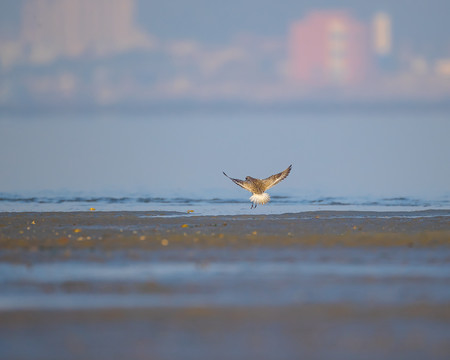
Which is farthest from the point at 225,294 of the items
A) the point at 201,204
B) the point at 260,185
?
the point at 201,204

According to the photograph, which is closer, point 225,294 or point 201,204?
point 225,294

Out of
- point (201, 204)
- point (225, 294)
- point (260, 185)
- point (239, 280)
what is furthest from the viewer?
point (201, 204)

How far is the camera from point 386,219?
942 inches

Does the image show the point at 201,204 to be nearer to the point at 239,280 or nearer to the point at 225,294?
the point at 239,280

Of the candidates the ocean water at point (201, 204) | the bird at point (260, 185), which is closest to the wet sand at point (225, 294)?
the bird at point (260, 185)

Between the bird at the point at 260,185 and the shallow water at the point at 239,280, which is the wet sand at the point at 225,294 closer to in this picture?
the shallow water at the point at 239,280

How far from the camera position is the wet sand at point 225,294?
27.5ft

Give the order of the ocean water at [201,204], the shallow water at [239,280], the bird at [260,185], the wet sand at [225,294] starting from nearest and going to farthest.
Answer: the wet sand at [225,294], the shallow water at [239,280], the bird at [260,185], the ocean water at [201,204]

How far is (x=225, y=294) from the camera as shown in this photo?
1103 cm

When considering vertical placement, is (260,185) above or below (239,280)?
above

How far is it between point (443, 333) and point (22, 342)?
13.3 feet

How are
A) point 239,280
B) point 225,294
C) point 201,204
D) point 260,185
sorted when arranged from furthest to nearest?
point 201,204, point 260,185, point 239,280, point 225,294

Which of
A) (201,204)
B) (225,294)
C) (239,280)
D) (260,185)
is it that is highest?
(260,185)

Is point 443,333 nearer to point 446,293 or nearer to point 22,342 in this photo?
point 446,293
